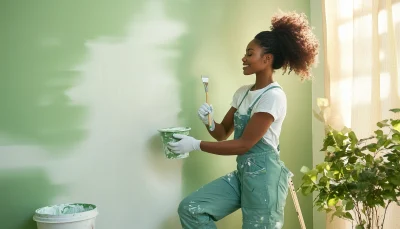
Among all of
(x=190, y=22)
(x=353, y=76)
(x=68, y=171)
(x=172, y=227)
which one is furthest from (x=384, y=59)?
(x=68, y=171)

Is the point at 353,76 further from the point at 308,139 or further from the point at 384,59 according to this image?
the point at 308,139

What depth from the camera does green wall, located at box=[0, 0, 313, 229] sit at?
227cm

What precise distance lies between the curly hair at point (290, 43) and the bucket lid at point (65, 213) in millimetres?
1100

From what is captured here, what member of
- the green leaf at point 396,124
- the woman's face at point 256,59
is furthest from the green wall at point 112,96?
the green leaf at point 396,124

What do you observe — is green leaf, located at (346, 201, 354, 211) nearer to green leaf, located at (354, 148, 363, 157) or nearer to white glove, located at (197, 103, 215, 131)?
green leaf, located at (354, 148, 363, 157)

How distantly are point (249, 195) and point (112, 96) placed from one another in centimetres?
82

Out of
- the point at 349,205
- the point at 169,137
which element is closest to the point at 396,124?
the point at 349,205

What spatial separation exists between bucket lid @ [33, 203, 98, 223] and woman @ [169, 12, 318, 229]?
44 cm

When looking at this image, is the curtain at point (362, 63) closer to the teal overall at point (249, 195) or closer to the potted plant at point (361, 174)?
the potted plant at point (361, 174)

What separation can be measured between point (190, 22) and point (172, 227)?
3.59ft

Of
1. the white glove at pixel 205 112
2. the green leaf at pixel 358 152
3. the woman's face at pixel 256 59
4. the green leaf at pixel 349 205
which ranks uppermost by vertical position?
the woman's face at pixel 256 59

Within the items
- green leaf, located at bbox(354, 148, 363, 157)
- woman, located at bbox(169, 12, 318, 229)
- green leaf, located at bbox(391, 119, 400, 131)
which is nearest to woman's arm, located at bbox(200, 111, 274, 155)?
woman, located at bbox(169, 12, 318, 229)

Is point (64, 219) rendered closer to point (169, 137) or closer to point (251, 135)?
point (169, 137)

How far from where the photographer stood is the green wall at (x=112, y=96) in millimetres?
2270
